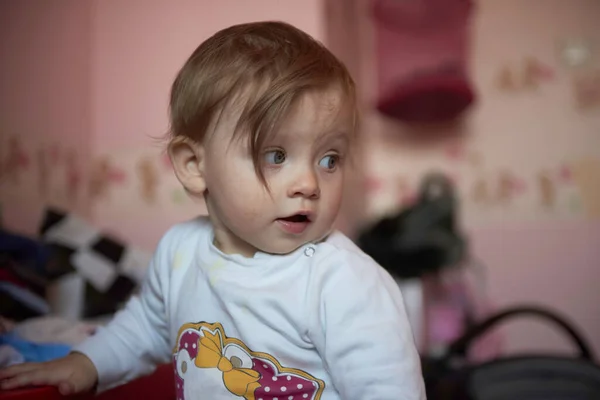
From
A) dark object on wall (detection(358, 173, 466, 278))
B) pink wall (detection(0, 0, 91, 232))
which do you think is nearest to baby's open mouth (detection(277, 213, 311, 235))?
pink wall (detection(0, 0, 91, 232))

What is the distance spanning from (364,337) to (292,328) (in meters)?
0.07

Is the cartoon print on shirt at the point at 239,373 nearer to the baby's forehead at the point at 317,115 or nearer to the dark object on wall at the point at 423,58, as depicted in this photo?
the baby's forehead at the point at 317,115

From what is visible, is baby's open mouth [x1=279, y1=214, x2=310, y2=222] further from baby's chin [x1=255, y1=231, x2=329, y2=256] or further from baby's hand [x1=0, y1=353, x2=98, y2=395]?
baby's hand [x1=0, y1=353, x2=98, y2=395]

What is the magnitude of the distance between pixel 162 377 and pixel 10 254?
37 cm

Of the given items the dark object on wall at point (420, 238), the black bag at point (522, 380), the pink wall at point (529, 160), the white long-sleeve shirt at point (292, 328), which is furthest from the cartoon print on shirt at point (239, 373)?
the pink wall at point (529, 160)

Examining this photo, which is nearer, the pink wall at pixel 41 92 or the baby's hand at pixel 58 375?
the baby's hand at pixel 58 375

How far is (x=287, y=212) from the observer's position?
1.62 feet

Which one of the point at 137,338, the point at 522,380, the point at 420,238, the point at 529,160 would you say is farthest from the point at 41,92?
the point at 529,160

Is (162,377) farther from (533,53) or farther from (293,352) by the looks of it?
(533,53)

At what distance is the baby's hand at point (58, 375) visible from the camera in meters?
0.55

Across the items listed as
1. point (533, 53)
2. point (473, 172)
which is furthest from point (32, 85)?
point (533, 53)

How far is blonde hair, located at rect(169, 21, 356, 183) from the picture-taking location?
0.48 metres

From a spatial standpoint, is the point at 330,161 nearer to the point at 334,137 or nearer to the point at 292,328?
the point at 334,137

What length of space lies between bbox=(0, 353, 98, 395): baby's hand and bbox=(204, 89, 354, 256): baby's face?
0.23 meters
